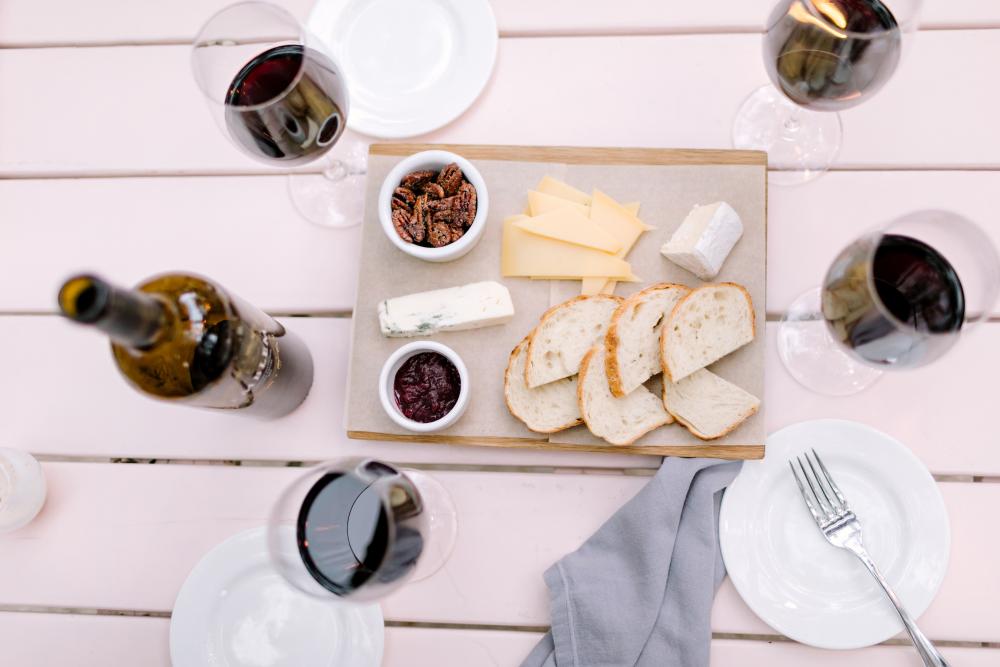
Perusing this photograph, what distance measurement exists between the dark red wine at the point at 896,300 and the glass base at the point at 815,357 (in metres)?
0.20

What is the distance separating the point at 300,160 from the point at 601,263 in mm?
526

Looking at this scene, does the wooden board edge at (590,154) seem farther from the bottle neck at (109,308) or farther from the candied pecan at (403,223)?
the bottle neck at (109,308)

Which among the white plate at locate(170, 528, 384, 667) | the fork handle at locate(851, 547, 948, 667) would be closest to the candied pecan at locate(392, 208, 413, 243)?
the white plate at locate(170, 528, 384, 667)

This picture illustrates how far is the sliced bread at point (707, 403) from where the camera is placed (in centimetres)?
120

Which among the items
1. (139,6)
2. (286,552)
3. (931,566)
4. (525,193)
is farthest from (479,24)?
(931,566)

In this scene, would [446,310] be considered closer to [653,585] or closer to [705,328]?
[705,328]

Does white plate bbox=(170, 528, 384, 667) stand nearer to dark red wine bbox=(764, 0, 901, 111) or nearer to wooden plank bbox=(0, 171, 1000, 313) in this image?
wooden plank bbox=(0, 171, 1000, 313)

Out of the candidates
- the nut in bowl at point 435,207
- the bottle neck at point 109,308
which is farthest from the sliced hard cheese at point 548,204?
the bottle neck at point 109,308

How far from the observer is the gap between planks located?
3.89 ft

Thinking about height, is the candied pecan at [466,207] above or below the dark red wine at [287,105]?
below

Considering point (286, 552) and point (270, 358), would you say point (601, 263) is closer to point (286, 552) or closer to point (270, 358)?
point (270, 358)

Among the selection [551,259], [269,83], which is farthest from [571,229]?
[269,83]

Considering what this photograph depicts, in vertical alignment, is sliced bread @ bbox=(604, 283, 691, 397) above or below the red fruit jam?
above

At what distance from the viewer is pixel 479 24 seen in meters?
1.35
